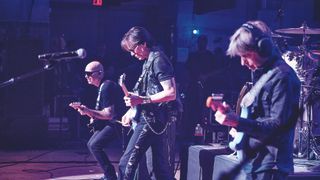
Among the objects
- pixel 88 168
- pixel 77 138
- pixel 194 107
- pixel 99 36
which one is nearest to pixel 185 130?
pixel 194 107

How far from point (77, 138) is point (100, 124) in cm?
425

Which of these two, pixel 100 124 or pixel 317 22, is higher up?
pixel 317 22

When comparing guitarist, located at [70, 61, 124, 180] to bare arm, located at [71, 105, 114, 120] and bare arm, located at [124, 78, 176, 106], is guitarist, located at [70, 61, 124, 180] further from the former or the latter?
bare arm, located at [124, 78, 176, 106]

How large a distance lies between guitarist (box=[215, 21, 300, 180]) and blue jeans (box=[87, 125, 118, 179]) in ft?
10.2

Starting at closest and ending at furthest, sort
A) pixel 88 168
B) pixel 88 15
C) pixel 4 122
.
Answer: pixel 88 168, pixel 4 122, pixel 88 15

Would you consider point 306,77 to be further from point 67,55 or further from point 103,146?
point 67,55

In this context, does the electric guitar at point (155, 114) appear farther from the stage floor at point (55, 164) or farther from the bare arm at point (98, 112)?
the stage floor at point (55, 164)

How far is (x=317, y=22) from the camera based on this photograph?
13633 mm

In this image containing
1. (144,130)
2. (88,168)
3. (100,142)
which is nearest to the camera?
(144,130)

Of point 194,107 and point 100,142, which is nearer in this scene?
point 100,142

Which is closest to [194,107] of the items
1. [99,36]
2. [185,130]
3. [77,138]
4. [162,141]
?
[185,130]

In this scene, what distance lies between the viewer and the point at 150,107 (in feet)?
14.6

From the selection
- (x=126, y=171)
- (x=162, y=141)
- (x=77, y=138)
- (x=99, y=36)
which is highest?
(x=99, y=36)

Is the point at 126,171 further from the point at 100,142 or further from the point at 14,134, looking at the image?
the point at 14,134
